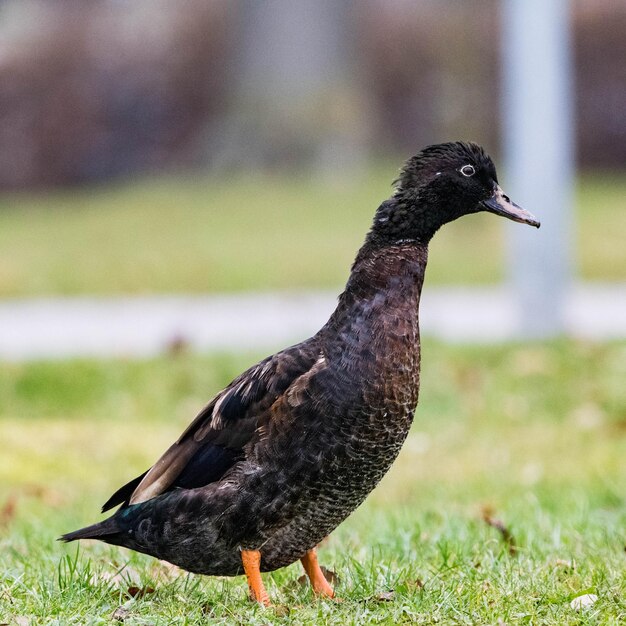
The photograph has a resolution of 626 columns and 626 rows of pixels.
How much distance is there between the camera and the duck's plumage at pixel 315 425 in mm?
3717

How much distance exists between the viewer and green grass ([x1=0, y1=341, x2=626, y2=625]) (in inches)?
151

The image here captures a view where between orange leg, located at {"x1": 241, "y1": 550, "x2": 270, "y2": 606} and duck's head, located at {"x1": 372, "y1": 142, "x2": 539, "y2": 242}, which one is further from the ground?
duck's head, located at {"x1": 372, "y1": 142, "x2": 539, "y2": 242}

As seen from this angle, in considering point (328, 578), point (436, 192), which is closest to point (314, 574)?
point (328, 578)

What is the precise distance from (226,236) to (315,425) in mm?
12575

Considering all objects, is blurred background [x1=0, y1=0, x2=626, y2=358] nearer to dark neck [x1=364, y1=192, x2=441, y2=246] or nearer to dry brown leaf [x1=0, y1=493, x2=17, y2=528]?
dry brown leaf [x1=0, y1=493, x2=17, y2=528]

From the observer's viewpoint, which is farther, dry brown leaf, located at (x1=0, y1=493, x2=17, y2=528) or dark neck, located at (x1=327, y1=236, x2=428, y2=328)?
dry brown leaf, located at (x1=0, y1=493, x2=17, y2=528)

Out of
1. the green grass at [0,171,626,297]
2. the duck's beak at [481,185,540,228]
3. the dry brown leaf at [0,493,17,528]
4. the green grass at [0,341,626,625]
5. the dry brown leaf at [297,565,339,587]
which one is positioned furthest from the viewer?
the green grass at [0,171,626,297]

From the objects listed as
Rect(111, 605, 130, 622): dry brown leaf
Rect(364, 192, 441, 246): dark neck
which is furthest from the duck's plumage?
Rect(111, 605, 130, 622): dry brown leaf

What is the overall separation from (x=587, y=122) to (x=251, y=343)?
1190 cm

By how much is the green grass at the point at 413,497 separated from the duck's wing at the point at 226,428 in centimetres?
38

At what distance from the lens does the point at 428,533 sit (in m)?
5.05

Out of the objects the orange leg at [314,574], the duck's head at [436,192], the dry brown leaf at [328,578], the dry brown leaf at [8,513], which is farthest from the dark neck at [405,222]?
the dry brown leaf at [8,513]

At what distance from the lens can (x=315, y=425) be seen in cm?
371

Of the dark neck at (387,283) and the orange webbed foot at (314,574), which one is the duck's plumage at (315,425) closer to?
the dark neck at (387,283)
